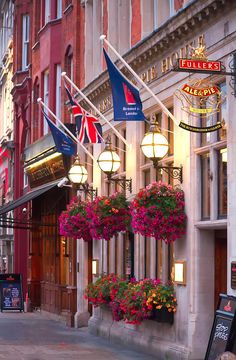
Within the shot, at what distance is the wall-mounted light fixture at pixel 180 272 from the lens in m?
16.9

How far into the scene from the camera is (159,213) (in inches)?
646

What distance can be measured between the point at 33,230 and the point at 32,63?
6.60 m

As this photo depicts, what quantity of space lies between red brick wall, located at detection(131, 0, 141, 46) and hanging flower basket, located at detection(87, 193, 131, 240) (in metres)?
3.89

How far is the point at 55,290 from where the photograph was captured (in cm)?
2944

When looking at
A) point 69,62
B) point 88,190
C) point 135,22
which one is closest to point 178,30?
point 135,22

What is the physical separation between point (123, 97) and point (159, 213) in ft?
8.33

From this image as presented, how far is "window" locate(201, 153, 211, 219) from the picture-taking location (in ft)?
54.3

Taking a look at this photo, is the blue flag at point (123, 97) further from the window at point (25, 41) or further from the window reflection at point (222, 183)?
the window at point (25, 41)

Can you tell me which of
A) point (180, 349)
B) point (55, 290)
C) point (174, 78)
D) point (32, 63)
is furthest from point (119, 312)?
point (32, 63)

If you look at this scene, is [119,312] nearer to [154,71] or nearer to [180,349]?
[180,349]

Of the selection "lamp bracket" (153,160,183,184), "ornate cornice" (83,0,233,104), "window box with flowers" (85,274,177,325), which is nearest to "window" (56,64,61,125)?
"ornate cornice" (83,0,233,104)

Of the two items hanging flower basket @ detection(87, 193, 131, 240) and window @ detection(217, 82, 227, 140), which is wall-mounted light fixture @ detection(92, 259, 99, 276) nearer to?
hanging flower basket @ detection(87, 193, 131, 240)

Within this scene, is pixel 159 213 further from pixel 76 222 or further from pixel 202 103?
pixel 76 222

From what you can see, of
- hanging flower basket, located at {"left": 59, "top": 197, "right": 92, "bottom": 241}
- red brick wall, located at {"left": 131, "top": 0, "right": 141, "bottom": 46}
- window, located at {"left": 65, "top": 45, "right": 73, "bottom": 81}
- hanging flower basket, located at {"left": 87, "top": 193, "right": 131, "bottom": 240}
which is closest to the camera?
hanging flower basket, located at {"left": 87, "top": 193, "right": 131, "bottom": 240}
